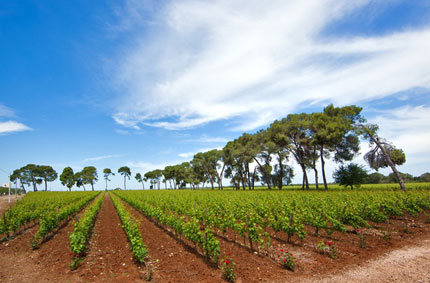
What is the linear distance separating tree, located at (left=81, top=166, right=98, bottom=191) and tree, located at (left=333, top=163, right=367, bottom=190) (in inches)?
3960

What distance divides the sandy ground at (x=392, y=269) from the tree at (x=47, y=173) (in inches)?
4304

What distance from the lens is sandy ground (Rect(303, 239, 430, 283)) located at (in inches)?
235

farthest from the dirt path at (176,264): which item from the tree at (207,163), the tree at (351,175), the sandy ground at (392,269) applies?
the tree at (207,163)

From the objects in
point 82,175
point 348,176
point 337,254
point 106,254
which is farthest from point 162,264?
point 82,175

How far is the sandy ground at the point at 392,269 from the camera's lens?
19.6 feet

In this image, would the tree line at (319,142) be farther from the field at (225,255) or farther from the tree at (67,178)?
the tree at (67,178)

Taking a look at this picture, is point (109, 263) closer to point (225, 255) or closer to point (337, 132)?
point (225, 255)

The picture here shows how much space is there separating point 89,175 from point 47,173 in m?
15.6

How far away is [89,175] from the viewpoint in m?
96.8

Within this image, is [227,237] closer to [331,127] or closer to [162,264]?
[162,264]

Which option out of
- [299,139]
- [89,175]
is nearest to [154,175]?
[89,175]

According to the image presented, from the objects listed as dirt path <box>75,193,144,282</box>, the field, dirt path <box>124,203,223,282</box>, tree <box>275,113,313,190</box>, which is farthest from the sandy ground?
tree <box>275,113,313,190</box>

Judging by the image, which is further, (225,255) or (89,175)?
(89,175)

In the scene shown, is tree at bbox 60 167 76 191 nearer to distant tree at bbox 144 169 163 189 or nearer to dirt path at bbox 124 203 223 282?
distant tree at bbox 144 169 163 189
